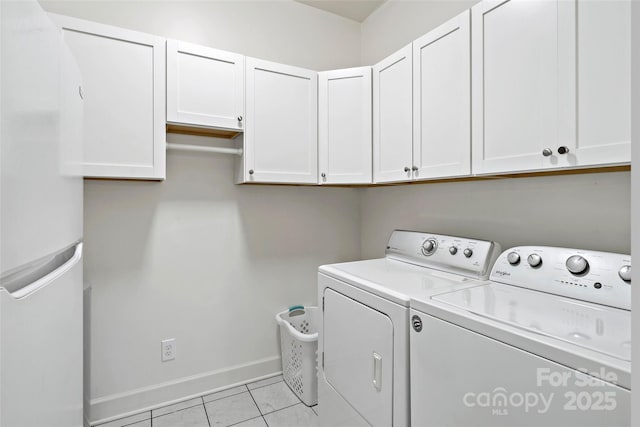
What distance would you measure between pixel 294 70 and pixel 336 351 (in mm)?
1736

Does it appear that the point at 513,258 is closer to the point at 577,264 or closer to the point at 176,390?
the point at 577,264

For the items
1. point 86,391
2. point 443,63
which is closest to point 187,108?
point 443,63

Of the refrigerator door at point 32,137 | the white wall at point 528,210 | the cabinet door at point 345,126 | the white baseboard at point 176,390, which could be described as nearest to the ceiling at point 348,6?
the cabinet door at point 345,126

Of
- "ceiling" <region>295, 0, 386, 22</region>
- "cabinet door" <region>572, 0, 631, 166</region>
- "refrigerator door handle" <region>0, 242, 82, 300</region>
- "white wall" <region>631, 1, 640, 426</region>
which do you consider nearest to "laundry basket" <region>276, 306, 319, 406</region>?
"refrigerator door handle" <region>0, 242, 82, 300</region>

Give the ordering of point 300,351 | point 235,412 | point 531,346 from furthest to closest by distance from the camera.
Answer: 1. point 300,351
2. point 235,412
3. point 531,346

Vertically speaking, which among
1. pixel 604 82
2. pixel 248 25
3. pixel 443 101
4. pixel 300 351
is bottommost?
pixel 300 351

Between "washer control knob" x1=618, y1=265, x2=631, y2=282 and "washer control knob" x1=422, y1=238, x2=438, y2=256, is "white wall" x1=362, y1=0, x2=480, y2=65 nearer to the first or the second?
"washer control knob" x1=422, y1=238, x2=438, y2=256

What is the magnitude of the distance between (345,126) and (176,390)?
2083 millimetres

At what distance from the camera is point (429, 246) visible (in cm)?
175

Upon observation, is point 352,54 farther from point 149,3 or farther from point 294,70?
point 149,3

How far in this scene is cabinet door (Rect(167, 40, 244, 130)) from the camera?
179 cm

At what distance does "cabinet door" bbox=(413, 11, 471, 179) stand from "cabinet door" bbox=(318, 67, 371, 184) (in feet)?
1.34

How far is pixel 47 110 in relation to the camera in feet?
2.23

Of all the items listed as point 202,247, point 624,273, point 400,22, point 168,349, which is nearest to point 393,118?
point 400,22
